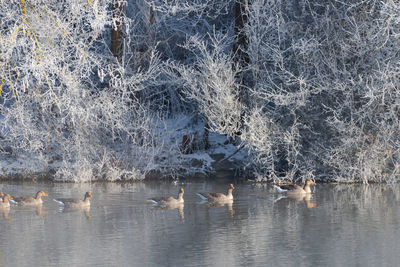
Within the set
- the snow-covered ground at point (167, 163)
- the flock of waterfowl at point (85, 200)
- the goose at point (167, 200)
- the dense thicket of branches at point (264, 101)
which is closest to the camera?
the flock of waterfowl at point (85, 200)

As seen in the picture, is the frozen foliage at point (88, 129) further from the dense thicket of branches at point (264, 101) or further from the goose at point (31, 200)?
the goose at point (31, 200)

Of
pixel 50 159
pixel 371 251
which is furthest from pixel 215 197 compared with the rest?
pixel 50 159

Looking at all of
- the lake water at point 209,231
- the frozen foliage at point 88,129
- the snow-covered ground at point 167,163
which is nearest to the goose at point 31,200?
the lake water at point 209,231

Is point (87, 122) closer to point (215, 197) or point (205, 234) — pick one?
point (215, 197)

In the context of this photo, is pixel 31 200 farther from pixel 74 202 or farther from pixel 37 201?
pixel 74 202

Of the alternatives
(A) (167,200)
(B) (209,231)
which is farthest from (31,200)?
(B) (209,231)

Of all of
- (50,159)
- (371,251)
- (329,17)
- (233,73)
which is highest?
(329,17)

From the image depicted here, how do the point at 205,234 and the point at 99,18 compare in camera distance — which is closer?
the point at 205,234

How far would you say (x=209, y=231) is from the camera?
49.1 feet

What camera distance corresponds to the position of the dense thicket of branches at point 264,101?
22.3m

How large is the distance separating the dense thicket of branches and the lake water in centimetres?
248

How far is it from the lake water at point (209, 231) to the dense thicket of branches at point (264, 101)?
2.48m

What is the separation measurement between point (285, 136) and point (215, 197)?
5.08 m

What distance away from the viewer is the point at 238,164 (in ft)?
83.6
